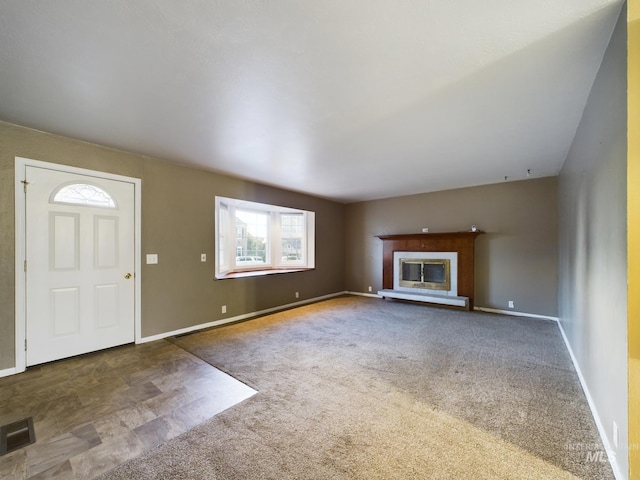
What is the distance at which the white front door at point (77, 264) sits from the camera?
2795 millimetres

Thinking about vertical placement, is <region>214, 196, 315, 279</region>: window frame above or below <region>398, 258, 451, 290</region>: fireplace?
above

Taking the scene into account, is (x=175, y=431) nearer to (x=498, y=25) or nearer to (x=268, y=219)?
(x=498, y=25)

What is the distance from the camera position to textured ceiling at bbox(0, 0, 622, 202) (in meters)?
1.40

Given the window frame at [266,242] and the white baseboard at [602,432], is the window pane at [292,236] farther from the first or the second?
the white baseboard at [602,432]

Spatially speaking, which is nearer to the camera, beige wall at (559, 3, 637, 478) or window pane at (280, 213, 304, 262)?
beige wall at (559, 3, 637, 478)

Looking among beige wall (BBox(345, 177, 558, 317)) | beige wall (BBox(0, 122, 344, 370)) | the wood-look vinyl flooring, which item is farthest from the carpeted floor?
beige wall (BBox(345, 177, 558, 317))

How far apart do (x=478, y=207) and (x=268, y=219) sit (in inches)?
168

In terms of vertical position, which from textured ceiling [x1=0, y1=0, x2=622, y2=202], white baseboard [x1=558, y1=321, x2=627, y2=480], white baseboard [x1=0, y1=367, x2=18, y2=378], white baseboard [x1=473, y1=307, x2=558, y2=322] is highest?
textured ceiling [x1=0, y1=0, x2=622, y2=202]

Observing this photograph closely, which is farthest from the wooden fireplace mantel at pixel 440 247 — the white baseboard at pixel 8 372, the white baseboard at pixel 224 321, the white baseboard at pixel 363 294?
the white baseboard at pixel 8 372

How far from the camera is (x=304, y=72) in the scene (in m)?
1.84

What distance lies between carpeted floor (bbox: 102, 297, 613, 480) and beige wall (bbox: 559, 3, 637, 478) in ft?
1.07

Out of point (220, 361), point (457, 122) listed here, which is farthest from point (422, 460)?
point (457, 122)

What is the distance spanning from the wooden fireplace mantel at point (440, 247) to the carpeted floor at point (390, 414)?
1.63m

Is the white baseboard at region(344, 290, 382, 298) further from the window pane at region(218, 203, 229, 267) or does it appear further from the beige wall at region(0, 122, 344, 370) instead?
the window pane at region(218, 203, 229, 267)
